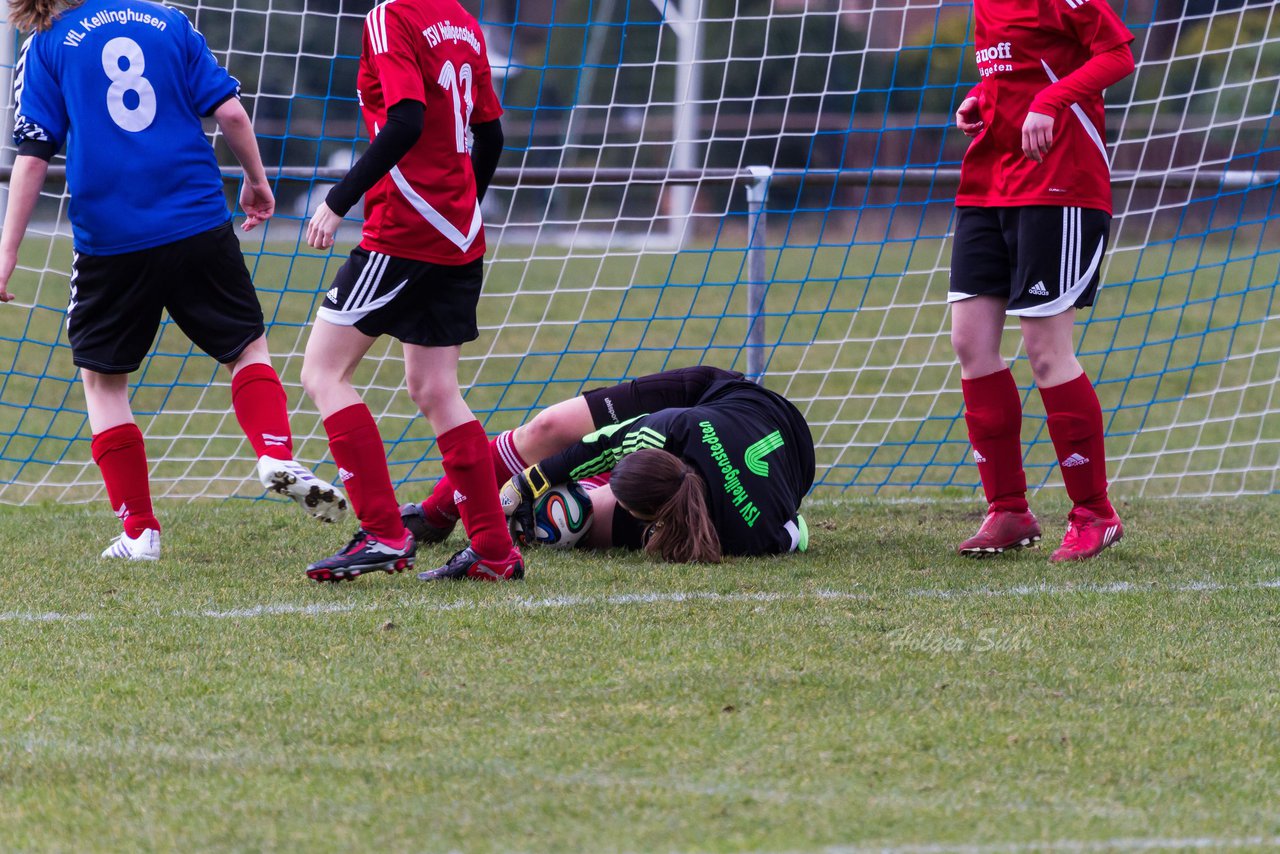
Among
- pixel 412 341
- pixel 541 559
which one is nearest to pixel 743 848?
pixel 412 341

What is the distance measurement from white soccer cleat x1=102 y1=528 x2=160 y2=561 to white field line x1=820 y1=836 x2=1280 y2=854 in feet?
9.45

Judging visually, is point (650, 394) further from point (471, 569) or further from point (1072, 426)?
point (1072, 426)

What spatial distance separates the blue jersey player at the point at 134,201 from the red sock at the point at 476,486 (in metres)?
0.33

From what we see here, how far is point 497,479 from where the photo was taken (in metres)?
4.68

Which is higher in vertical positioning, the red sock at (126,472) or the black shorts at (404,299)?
the black shorts at (404,299)

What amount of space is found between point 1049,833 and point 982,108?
261 centimetres

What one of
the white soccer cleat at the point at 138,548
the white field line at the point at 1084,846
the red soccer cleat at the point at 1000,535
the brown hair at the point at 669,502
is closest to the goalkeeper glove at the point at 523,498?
the brown hair at the point at 669,502

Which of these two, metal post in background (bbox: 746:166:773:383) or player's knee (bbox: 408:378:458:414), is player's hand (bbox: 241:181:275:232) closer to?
player's knee (bbox: 408:378:458:414)

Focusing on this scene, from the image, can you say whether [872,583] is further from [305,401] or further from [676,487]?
[305,401]

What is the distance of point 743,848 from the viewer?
222 centimetres

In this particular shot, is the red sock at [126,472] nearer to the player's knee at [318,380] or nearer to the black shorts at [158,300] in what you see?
the black shorts at [158,300]

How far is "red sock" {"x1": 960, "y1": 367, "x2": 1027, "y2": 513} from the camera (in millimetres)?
4496

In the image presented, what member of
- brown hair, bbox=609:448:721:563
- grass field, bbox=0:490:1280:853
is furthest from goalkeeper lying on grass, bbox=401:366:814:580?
grass field, bbox=0:490:1280:853

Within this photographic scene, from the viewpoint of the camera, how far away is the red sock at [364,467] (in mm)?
3934
